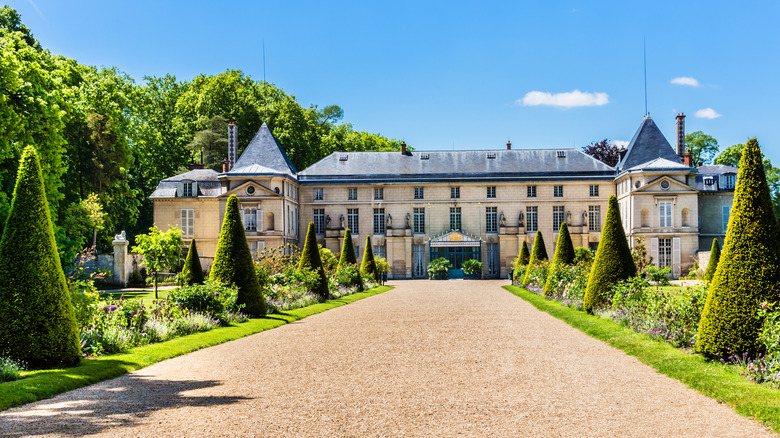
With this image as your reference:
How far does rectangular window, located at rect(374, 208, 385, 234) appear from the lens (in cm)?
4478

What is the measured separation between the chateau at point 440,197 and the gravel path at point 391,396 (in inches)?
1235

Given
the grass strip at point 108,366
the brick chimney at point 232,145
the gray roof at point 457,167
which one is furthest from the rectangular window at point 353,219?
the grass strip at point 108,366

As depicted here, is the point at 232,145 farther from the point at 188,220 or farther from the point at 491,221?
the point at 491,221

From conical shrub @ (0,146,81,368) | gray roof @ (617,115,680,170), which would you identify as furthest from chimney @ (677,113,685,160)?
conical shrub @ (0,146,81,368)

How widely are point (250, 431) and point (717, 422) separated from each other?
4.07m

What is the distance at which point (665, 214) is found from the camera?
132 feet

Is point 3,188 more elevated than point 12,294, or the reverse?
point 3,188

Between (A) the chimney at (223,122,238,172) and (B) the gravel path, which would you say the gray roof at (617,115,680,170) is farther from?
(B) the gravel path

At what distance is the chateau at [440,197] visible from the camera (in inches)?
1661

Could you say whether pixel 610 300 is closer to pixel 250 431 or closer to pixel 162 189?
pixel 250 431

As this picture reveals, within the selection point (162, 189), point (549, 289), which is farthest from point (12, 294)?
point (162, 189)

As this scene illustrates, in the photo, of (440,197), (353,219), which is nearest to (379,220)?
(353,219)

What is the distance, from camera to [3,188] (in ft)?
68.7

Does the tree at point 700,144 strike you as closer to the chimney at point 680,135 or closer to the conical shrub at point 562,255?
the chimney at point 680,135
